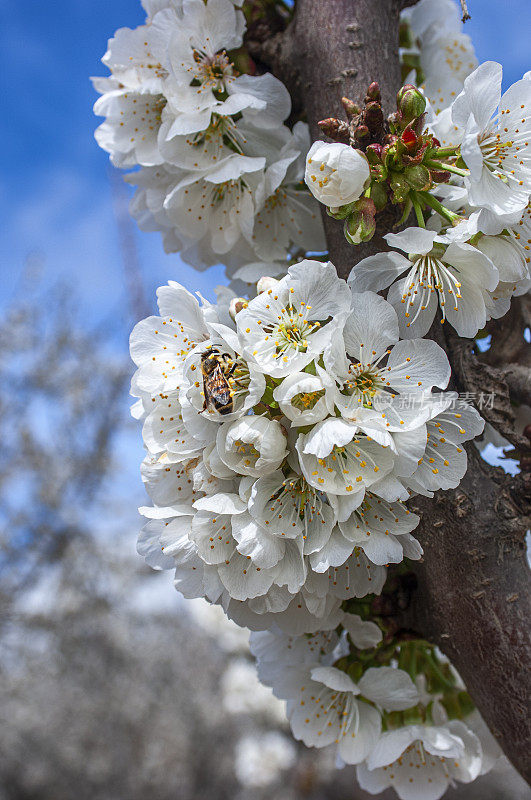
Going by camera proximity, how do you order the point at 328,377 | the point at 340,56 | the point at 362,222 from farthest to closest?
the point at 340,56 → the point at 362,222 → the point at 328,377

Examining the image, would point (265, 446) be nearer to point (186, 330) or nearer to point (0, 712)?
point (186, 330)

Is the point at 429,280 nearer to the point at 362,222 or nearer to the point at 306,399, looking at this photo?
the point at 362,222

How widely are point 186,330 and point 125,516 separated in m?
6.38

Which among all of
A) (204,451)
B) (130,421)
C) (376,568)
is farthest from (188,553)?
(130,421)

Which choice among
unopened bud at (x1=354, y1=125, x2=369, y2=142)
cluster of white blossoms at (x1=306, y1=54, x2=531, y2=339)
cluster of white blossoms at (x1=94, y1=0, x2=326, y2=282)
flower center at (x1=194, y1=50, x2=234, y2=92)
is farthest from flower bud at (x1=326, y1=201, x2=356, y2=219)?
flower center at (x1=194, y1=50, x2=234, y2=92)

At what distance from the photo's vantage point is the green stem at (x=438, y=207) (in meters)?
0.90

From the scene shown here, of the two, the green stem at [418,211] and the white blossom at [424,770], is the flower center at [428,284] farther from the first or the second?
the white blossom at [424,770]

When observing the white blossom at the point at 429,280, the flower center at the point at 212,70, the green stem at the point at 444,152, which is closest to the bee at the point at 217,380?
the white blossom at the point at 429,280

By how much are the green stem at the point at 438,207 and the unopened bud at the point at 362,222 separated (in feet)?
0.27

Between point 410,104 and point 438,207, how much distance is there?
0.15m

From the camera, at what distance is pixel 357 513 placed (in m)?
0.87

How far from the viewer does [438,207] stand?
91 centimetres

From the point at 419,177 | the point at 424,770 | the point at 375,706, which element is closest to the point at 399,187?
the point at 419,177

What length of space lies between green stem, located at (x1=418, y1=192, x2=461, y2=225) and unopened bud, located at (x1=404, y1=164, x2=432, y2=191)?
0.11 feet
